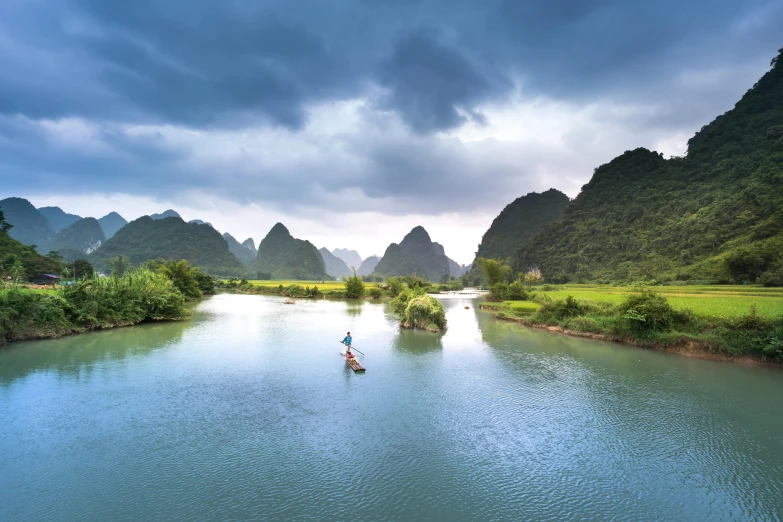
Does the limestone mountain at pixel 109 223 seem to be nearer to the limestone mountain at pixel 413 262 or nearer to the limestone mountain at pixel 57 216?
the limestone mountain at pixel 57 216

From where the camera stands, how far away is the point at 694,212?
1831 inches

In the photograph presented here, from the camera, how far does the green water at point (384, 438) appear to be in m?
5.68

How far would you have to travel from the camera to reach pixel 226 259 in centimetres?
12181

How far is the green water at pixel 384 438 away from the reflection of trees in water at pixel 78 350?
0.16 meters

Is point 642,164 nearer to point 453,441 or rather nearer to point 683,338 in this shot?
point 683,338

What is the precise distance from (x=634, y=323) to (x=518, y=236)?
11479cm

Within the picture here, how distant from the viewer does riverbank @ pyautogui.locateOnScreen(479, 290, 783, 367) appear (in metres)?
13.9

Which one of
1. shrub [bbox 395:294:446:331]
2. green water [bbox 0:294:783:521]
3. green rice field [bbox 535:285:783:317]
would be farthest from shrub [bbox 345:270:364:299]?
green rice field [bbox 535:285:783:317]

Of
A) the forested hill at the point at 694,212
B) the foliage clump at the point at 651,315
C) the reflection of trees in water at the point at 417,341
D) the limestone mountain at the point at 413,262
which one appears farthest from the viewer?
the limestone mountain at the point at 413,262

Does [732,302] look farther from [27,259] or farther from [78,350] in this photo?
[27,259]

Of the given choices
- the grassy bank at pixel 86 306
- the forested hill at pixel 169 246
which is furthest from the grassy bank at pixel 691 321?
the forested hill at pixel 169 246

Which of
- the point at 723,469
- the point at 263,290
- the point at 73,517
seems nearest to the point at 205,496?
the point at 73,517

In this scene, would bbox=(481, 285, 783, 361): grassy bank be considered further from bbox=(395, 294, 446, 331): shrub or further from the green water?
bbox=(395, 294, 446, 331): shrub

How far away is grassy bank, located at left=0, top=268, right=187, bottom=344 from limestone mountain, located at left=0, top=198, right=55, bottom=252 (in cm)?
14951
